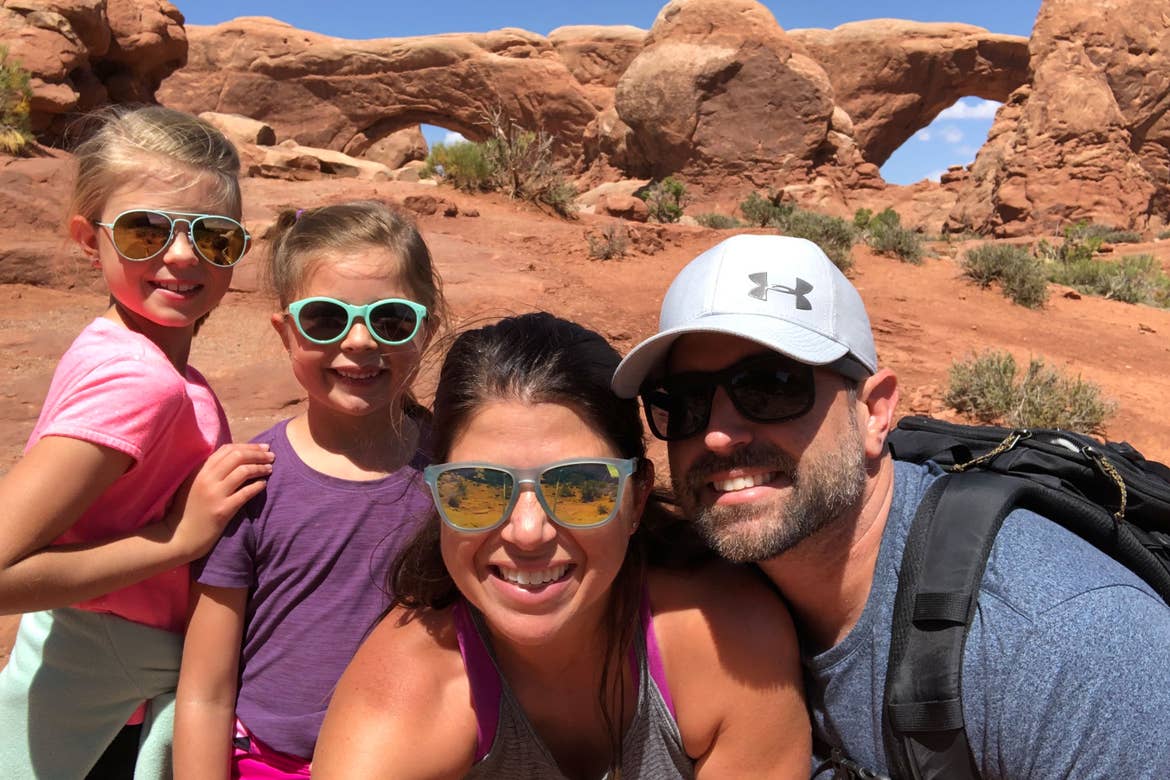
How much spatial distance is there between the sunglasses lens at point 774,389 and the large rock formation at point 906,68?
31032 mm

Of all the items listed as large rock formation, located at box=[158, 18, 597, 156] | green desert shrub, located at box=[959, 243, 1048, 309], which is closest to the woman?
green desert shrub, located at box=[959, 243, 1048, 309]

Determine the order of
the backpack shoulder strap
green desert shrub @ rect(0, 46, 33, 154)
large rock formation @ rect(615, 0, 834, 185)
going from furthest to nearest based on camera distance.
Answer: large rock formation @ rect(615, 0, 834, 185) → green desert shrub @ rect(0, 46, 33, 154) → the backpack shoulder strap

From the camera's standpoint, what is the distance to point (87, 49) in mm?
14906

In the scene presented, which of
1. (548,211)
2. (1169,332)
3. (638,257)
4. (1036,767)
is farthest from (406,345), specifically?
(548,211)

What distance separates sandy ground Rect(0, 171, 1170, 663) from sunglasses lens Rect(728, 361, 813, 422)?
256 centimetres

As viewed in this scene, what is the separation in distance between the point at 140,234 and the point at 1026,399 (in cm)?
568

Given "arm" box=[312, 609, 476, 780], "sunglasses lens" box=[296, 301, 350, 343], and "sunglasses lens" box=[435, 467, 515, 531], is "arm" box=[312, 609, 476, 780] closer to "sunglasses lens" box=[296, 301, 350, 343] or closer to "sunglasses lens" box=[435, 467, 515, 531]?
"sunglasses lens" box=[435, 467, 515, 531]

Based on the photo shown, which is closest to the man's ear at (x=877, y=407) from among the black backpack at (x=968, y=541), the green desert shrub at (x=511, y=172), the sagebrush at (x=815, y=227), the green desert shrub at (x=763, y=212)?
the black backpack at (x=968, y=541)

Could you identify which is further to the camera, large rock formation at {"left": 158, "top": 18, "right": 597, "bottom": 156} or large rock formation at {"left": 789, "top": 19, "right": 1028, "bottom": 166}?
large rock formation at {"left": 158, "top": 18, "right": 597, "bottom": 156}

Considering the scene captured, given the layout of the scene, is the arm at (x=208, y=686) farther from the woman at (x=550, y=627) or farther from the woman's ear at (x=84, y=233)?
the woman's ear at (x=84, y=233)

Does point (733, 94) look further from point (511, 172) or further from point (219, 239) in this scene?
point (219, 239)

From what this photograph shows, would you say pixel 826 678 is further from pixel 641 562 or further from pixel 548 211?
pixel 548 211

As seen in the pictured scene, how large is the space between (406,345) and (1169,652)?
5.43ft

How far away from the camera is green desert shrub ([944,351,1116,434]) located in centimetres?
558
